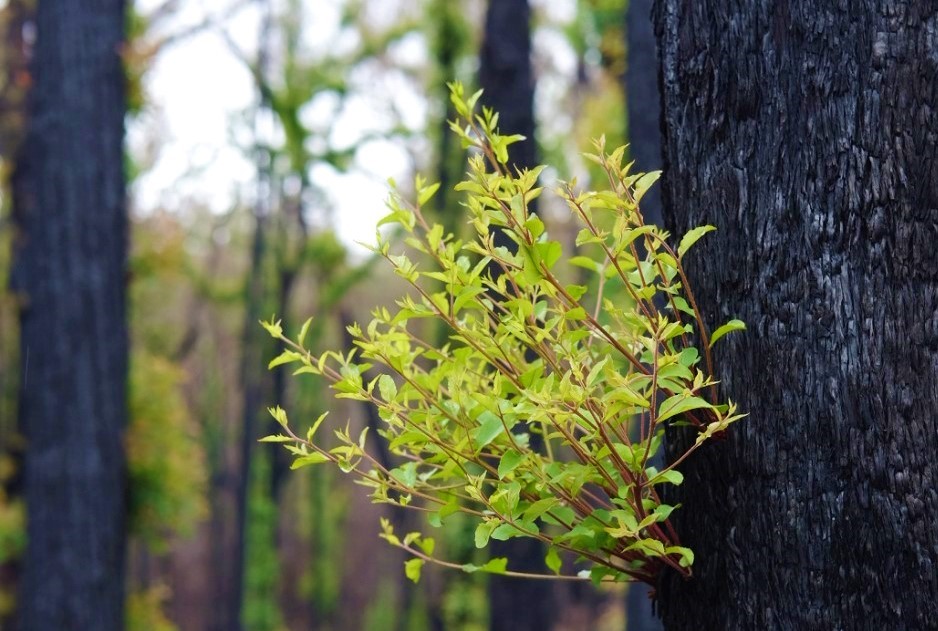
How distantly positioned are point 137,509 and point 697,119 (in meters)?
7.16

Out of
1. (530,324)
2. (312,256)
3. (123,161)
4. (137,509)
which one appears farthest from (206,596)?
(530,324)

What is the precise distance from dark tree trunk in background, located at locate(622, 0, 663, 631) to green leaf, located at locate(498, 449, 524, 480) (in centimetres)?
411

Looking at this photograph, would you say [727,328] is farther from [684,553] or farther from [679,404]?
[684,553]

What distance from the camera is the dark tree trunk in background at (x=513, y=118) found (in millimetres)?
8320

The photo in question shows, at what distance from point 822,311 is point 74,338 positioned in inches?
237

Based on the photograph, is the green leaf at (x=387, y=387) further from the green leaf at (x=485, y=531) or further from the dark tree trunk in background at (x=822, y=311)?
the dark tree trunk in background at (x=822, y=311)

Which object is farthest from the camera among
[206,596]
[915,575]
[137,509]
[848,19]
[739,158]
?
[206,596]

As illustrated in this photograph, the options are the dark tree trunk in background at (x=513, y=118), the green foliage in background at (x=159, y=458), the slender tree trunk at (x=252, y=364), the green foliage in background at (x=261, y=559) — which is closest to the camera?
the green foliage in background at (x=159, y=458)

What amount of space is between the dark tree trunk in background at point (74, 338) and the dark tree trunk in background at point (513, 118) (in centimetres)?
327

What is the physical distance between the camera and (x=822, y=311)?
1.58m

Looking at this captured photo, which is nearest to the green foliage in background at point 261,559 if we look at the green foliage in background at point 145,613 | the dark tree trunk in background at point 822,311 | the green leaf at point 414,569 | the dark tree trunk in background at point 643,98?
the green foliage in background at point 145,613

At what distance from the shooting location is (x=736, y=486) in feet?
5.53

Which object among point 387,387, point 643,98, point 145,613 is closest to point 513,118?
point 643,98

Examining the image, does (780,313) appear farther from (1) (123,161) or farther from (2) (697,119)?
(1) (123,161)
